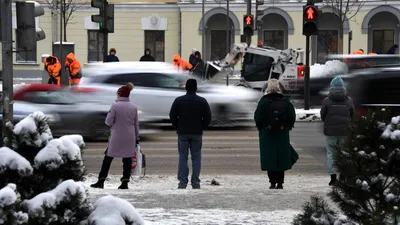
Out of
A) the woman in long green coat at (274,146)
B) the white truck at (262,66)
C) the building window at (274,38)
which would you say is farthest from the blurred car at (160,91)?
the building window at (274,38)

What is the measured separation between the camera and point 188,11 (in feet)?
162

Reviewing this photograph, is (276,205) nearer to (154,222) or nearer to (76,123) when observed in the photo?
(154,222)

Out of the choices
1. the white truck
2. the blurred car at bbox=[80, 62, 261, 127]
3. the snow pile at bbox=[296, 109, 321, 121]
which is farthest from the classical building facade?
the blurred car at bbox=[80, 62, 261, 127]

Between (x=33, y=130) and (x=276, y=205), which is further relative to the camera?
(x=276, y=205)

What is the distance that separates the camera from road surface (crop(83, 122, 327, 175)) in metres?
14.7

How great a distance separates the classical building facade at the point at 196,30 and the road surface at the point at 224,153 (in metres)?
28.2

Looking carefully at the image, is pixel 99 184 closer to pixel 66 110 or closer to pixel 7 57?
pixel 7 57

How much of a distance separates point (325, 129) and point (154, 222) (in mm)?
5661

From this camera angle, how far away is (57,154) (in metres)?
4.80

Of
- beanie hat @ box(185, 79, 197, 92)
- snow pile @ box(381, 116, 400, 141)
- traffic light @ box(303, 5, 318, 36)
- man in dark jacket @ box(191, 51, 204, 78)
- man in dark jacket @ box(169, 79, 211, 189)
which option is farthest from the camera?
man in dark jacket @ box(191, 51, 204, 78)

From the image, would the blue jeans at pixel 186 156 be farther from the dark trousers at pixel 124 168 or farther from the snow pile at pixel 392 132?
the snow pile at pixel 392 132

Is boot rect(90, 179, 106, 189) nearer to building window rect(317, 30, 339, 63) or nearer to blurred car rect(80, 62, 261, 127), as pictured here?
blurred car rect(80, 62, 261, 127)

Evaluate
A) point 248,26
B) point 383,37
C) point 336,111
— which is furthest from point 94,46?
point 336,111

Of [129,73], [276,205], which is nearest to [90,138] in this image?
[129,73]
